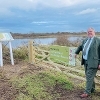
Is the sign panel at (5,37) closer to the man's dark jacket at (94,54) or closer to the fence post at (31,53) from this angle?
the fence post at (31,53)

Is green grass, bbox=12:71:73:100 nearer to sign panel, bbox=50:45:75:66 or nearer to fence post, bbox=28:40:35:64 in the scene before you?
sign panel, bbox=50:45:75:66

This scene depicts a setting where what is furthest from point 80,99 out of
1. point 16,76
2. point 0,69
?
point 0,69

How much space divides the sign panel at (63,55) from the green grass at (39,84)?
1.79 ft

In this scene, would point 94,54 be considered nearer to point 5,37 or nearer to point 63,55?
point 63,55

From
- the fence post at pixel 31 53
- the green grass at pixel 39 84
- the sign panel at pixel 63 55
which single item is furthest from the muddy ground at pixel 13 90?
the fence post at pixel 31 53

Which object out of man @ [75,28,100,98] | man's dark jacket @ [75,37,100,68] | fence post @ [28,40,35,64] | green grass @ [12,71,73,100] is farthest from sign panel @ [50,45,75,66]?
fence post @ [28,40,35,64]

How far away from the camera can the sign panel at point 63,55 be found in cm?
999

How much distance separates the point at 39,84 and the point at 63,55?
1621 mm

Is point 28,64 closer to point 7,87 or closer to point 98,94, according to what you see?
point 7,87

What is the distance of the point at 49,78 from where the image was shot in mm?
10141

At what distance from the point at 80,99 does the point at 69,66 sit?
221cm

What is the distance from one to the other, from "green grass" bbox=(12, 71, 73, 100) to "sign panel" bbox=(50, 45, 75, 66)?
54cm

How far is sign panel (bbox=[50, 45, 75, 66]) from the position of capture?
9992mm

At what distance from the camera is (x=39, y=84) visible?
9.52 meters
